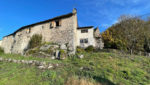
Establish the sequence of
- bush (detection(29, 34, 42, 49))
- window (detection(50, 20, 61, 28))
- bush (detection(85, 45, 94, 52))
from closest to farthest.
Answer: bush (detection(85, 45, 94, 52))
bush (detection(29, 34, 42, 49))
window (detection(50, 20, 61, 28))

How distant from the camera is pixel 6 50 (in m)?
24.5

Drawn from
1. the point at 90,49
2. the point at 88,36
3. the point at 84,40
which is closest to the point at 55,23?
the point at 84,40

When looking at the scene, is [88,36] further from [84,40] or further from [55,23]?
[55,23]

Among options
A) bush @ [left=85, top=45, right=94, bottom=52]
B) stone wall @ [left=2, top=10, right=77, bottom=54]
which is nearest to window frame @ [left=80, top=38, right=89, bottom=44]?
bush @ [left=85, top=45, right=94, bottom=52]

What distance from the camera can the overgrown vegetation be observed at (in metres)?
16.7

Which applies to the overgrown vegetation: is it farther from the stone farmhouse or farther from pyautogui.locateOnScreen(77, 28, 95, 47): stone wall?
pyautogui.locateOnScreen(77, 28, 95, 47): stone wall

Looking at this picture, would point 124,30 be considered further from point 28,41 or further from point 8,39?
point 8,39

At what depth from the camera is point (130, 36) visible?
54.8 feet

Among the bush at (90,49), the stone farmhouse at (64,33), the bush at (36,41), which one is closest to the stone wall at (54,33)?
the stone farmhouse at (64,33)

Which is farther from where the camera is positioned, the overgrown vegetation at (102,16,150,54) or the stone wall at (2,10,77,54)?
the overgrown vegetation at (102,16,150,54)

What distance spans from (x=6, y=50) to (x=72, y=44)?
22.8 m

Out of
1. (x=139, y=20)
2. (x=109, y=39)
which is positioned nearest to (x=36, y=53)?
(x=109, y=39)

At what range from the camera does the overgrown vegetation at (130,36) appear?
16672 millimetres

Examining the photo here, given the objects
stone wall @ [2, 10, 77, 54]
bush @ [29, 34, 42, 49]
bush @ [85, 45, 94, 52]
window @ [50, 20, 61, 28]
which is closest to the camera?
stone wall @ [2, 10, 77, 54]
